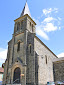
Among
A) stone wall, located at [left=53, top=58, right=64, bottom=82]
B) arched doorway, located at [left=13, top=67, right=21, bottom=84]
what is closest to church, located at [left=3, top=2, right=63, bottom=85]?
arched doorway, located at [left=13, top=67, right=21, bottom=84]

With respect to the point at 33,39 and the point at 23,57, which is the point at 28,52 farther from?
the point at 33,39

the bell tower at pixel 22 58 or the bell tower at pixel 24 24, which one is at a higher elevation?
the bell tower at pixel 24 24

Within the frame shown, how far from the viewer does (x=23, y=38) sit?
18531 millimetres

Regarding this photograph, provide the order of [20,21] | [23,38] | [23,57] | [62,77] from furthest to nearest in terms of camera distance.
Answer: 1. [20,21]
2. [62,77]
3. [23,38]
4. [23,57]

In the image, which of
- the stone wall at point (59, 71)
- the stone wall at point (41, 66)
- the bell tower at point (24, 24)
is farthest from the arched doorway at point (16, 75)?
the stone wall at point (59, 71)

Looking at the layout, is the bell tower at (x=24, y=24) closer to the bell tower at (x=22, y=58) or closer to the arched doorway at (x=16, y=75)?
the bell tower at (x=22, y=58)

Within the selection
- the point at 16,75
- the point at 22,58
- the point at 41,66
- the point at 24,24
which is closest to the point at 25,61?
the point at 22,58

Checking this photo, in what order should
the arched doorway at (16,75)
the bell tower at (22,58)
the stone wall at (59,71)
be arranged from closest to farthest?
the bell tower at (22,58) → the arched doorway at (16,75) → the stone wall at (59,71)

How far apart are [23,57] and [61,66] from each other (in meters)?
9.77

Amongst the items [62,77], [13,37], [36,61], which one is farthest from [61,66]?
[13,37]

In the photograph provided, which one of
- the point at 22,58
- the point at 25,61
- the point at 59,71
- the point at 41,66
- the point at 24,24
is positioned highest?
the point at 24,24

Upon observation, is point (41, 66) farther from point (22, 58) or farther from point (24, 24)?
point (24, 24)

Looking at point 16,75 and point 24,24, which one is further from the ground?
point 24,24

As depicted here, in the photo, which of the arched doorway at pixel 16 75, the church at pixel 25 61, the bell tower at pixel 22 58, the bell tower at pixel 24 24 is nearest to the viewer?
the church at pixel 25 61
